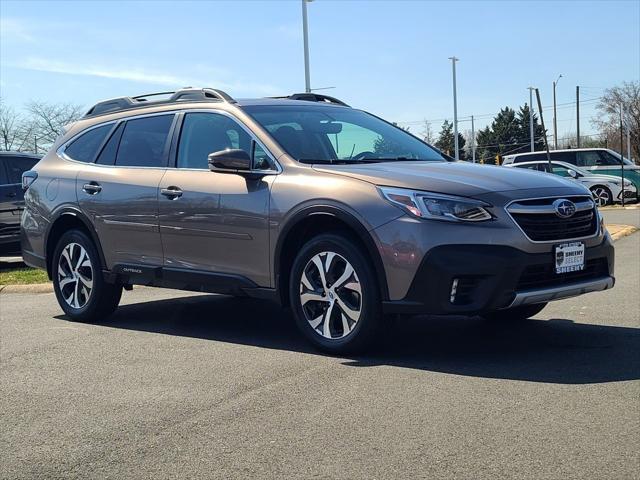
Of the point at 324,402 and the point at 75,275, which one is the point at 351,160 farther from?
the point at 75,275

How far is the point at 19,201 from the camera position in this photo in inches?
484

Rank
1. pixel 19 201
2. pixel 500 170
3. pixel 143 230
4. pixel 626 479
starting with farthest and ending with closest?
pixel 19 201
pixel 143 230
pixel 500 170
pixel 626 479

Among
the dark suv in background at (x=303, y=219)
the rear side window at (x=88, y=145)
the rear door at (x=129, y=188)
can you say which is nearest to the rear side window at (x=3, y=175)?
the dark suv in background at (x=303, y=219)

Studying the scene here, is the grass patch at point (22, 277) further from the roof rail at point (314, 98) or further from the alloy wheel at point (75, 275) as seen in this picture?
the roof rail at point (314, 98)

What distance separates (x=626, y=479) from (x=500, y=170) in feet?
9.38

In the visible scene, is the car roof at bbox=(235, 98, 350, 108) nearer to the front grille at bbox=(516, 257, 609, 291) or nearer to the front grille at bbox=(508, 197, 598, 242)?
the front grille at bbox=(508, 197, 598, 242)

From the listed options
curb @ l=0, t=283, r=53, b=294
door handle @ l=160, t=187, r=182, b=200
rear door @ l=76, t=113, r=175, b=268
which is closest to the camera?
door handle @ l=160, t=187, r=182, b=200

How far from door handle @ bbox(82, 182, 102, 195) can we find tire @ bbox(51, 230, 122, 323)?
0.40m

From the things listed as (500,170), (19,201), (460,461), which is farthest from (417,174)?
(19,201)

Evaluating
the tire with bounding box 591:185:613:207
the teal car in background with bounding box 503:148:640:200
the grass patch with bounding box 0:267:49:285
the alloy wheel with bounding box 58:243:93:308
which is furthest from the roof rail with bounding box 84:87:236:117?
the teal car in background with bounding box 503:148:640:200

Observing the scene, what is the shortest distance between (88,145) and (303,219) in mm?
2953

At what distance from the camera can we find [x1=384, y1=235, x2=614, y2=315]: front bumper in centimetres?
495

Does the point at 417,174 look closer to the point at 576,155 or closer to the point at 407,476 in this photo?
the point at 407,476

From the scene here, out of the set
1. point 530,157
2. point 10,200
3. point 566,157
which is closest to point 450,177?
point 10,200
